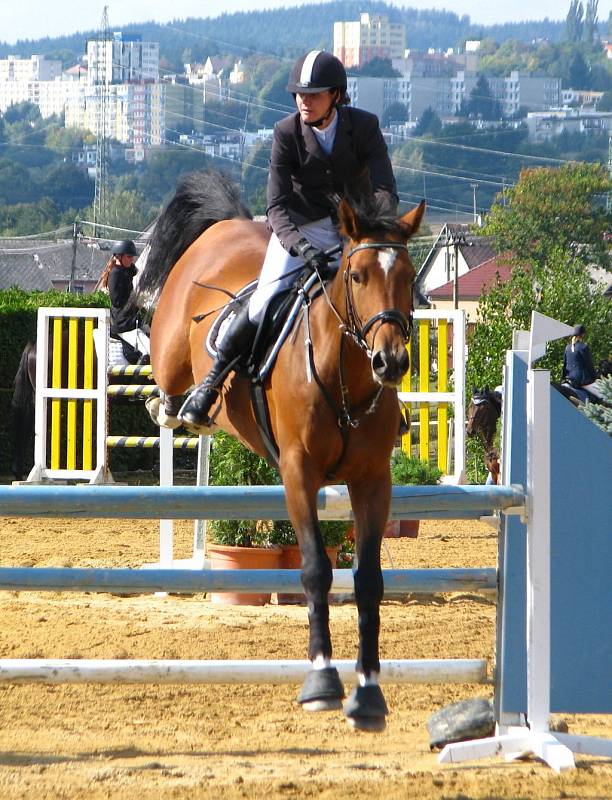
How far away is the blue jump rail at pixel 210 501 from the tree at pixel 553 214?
80784 millimetres

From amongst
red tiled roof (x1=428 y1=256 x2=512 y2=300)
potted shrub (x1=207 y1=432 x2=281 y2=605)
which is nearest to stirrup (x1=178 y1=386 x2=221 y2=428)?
potted shrub (x1=207 y1=432 x2=281 y2=605)

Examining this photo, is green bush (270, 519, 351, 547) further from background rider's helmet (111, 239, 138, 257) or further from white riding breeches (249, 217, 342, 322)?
background rider's helmet (111, 239, 138, 257)

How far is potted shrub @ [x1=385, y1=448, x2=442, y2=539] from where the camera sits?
1112cm

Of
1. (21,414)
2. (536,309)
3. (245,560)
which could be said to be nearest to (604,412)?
(245,560)

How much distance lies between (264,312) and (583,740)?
2.19 meters

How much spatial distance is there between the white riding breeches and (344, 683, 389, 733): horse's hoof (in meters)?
1.66

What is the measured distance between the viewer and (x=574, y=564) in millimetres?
4996

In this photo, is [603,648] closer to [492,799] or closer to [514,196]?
[492,799]

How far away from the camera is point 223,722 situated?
5.67 m

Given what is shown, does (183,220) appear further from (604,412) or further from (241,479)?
(604,412)

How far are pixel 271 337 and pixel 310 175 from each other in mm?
718

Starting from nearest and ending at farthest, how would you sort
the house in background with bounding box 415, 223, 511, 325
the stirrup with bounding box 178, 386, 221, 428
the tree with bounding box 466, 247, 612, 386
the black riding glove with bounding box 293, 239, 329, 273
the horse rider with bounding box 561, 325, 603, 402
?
the black riding glove with bounding box 293, 239, 329, 273, the stirrup with bounding box 178, 386, 221, 428, the tree with bounding box 466, 247, 612, 386, the horse rider with bounding box 561, 325, 603, 402, the house in background with bounding box 415, 223, 511, 325

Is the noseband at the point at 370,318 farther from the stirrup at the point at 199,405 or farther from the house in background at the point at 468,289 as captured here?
the house in background at the point at 468,289

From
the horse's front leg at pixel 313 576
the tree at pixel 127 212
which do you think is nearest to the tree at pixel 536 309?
the horse's front leg at pixel 313 576
